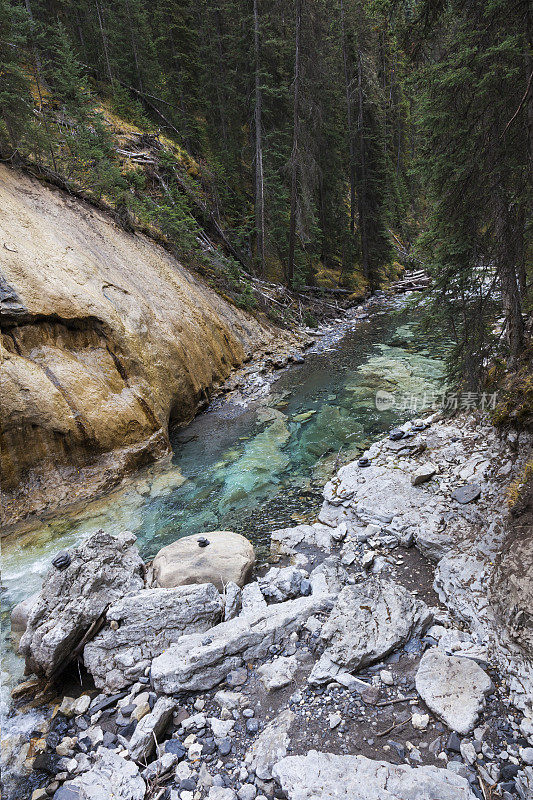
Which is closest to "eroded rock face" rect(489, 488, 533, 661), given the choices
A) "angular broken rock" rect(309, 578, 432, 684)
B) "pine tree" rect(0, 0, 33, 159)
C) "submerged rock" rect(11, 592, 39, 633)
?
"angular broken rock" rect(309, 578, 432, 684)

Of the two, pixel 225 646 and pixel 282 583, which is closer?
pixel 225 646

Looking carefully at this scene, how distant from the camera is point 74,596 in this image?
160 inches

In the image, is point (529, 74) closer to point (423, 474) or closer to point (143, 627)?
point (423, 474)

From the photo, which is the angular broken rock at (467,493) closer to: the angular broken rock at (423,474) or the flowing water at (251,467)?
→ the angular broken rock at (423,474)

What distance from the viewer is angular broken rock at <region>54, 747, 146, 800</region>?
2.72 metres

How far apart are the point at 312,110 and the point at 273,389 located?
49.0 ft

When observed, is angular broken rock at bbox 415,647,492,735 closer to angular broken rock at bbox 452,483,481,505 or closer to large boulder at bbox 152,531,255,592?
angular broken rock at bbox 452,483,481,505

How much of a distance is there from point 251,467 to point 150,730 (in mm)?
5007

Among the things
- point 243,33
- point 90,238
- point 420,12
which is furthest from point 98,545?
point 243,33

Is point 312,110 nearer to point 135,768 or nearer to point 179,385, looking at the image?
point 179,385

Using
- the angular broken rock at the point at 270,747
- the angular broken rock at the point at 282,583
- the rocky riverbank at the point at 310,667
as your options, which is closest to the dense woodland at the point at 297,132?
the rocky riverbank at the point at 310,667

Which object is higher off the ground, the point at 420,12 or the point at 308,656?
the point at 420,12

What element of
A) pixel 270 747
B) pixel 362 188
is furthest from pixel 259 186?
pixel 270 747

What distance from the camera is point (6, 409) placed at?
622cm
